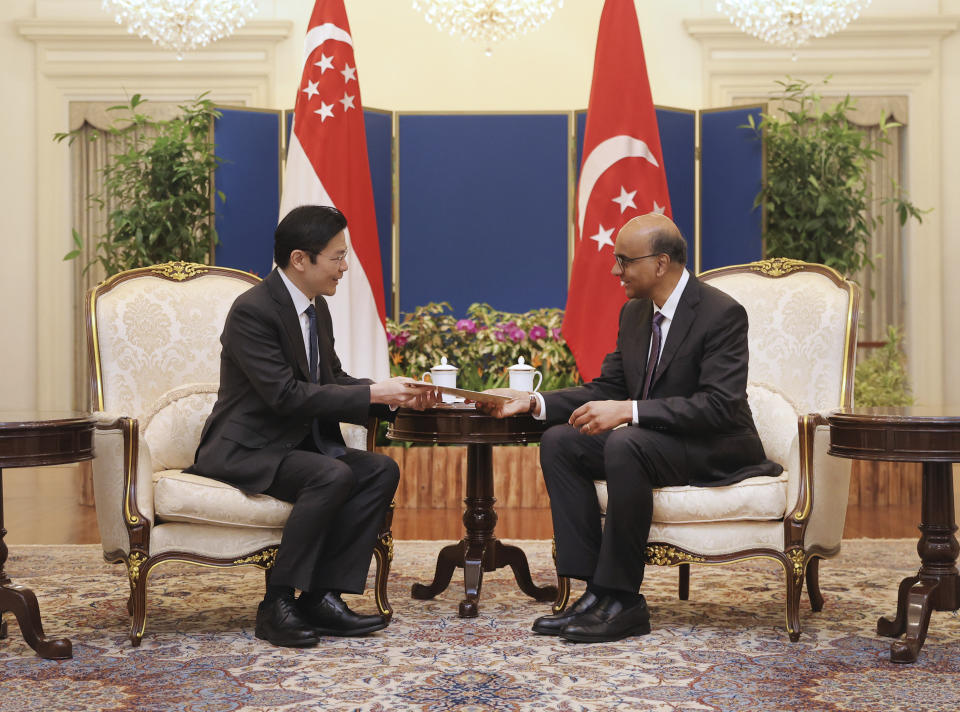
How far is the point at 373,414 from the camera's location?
3.53 meters

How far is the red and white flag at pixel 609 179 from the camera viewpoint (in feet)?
18.8

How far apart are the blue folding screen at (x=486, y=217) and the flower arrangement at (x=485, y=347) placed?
0.81 meters

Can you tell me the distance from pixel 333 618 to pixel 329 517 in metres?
0.32

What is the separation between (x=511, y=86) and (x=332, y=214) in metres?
5.82

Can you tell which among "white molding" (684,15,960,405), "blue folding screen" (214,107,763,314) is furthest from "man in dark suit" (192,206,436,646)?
"white molding" (684,15,960,405)

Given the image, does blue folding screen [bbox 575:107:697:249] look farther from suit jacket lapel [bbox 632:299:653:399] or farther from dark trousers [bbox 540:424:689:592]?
dark trousers [bbox 540:424:689:592]

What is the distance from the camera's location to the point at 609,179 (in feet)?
19.1

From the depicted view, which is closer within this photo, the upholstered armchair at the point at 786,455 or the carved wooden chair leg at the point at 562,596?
the upholstered armchair at the point at 786,455

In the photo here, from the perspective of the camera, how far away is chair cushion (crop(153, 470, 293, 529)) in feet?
10.2

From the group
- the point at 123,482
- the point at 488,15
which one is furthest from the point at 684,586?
the point at 488,15

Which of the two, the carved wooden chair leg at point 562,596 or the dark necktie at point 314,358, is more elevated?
the dark necktie at point 314,358

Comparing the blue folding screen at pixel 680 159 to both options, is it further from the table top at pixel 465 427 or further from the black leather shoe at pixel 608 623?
the black leather shoe at pixel 608 623

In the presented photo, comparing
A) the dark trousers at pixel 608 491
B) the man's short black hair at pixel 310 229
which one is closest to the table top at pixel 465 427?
the dark trousers at pixel 608 491

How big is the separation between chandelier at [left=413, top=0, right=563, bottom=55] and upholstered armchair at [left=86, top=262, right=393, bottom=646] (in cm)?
456
